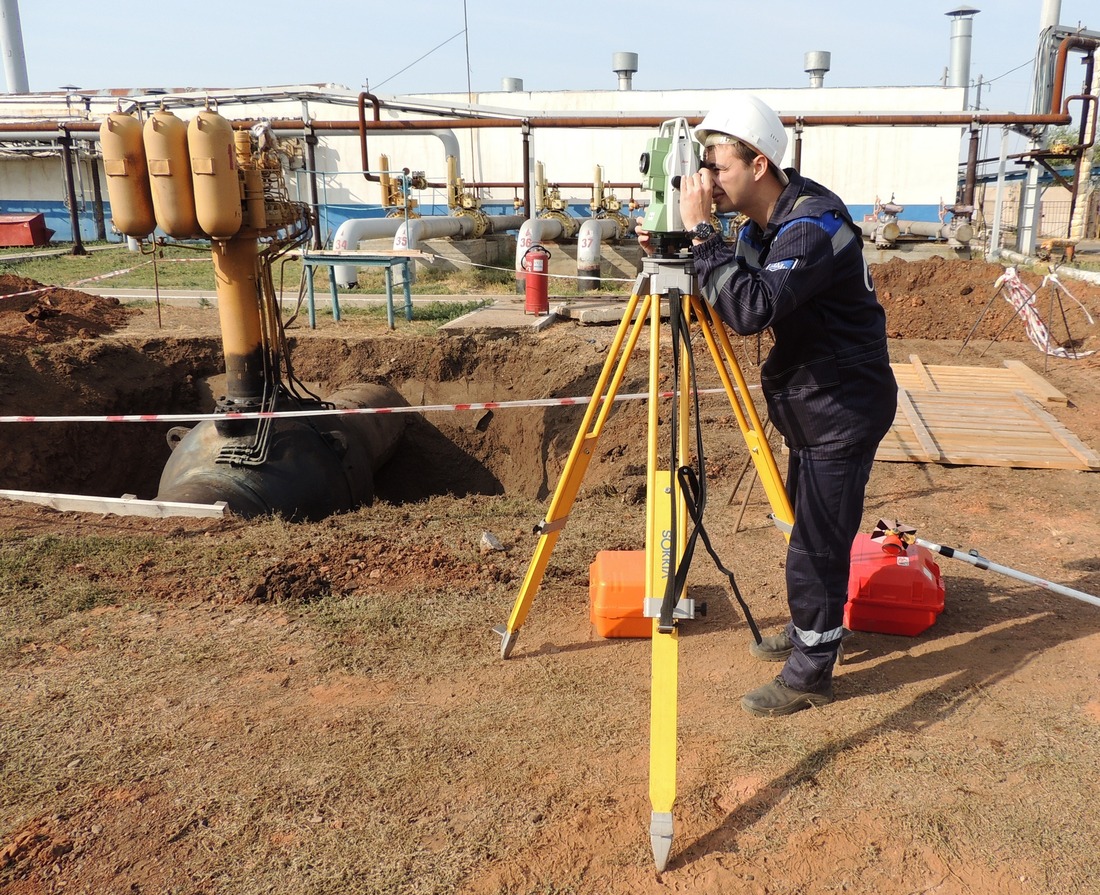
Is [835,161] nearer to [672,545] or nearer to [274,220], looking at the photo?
[274,220]

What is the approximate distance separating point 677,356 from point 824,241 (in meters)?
0.56

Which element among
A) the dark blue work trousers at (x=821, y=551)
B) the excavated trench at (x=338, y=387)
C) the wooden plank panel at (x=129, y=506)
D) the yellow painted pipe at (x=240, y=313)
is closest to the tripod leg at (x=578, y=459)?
the dark blue work trousers at (x=821, y=551)

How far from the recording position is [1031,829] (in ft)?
8.05

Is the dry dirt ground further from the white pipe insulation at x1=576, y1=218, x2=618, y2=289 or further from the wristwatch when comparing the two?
the white pipe insulation at x1=576, y1=218, x2=618, y2=289

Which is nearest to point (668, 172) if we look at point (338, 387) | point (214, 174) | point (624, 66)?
point (214, 174)

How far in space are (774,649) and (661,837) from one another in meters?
1.29

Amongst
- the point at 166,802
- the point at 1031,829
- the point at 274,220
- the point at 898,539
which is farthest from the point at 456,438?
the point at 1031,829

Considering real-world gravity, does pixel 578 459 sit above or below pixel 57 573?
above

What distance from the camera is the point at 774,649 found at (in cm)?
343

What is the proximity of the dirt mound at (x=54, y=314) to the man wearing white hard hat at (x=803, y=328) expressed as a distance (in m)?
8.61

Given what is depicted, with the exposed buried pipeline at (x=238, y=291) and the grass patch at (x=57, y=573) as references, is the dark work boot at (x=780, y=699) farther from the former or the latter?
the exposed buried pipeline at (x=238, y=291)

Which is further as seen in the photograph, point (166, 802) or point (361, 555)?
point (361, 555)

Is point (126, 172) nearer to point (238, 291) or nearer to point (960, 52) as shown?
point (238, 291)

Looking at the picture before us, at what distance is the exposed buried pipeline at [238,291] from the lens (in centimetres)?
550
